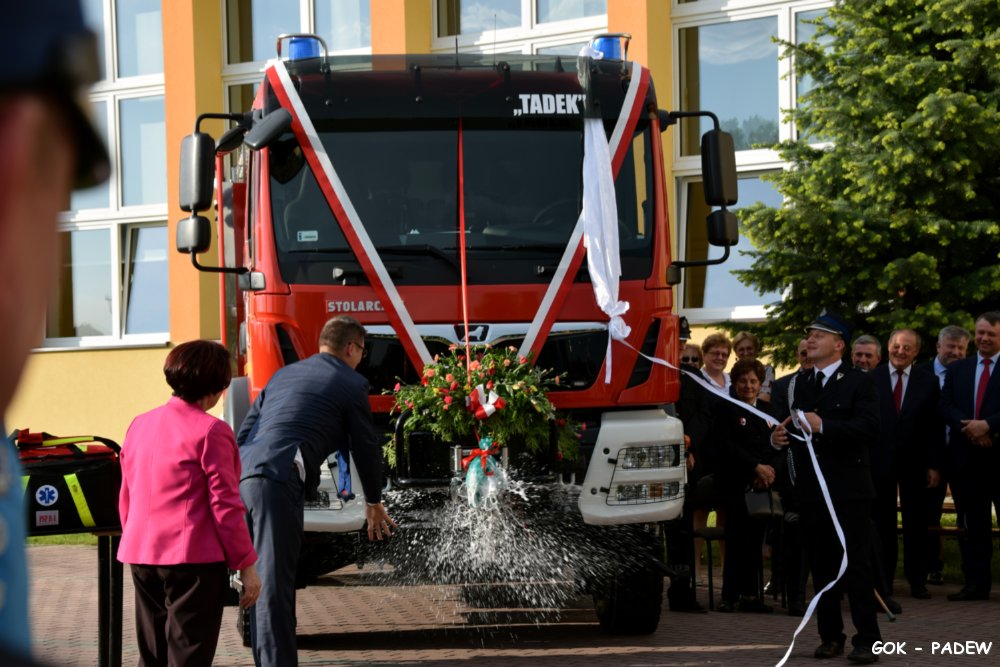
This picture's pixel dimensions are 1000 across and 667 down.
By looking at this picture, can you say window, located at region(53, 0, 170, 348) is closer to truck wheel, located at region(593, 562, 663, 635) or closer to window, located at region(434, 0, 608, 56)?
window, located at region(434, 0, 608, 56)

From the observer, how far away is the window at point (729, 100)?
18.1 metres

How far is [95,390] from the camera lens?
875 inches

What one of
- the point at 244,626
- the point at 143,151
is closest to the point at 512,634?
the point at 244,626

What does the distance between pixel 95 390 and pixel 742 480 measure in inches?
554

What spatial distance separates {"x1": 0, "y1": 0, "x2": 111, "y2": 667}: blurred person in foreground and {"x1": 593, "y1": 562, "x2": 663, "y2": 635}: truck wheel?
791cm

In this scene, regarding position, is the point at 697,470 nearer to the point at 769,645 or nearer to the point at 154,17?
the point at 769,645

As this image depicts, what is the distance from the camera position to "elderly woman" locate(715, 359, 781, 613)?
10328 mm

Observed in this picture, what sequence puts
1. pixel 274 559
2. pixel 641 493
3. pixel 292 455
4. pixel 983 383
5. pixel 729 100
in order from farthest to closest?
pixel 729 100, pixel 983 383, pixel 641 493, pixel 292 455, pixel 274 559

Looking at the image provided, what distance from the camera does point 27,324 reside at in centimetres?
85

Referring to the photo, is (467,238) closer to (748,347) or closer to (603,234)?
(603,234)

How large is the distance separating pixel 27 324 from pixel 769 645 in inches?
331

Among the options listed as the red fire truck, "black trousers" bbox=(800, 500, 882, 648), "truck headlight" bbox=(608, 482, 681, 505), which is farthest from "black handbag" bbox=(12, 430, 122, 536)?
"black trousers" bbox=(800, 500, 882, 648)

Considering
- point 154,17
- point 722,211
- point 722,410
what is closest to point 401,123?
point 722,211

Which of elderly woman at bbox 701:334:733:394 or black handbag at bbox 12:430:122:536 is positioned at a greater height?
elderly woman at bbox 701:334:733:394
